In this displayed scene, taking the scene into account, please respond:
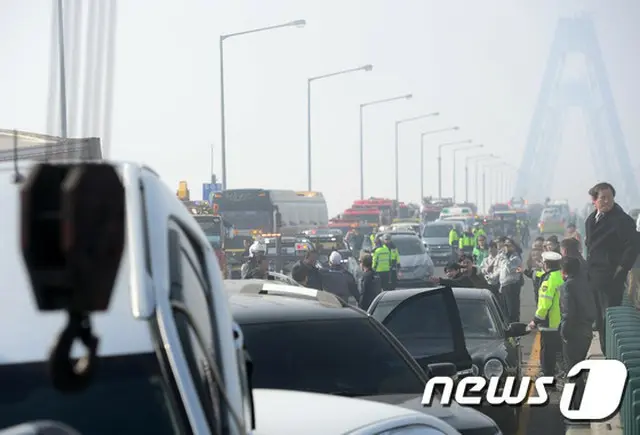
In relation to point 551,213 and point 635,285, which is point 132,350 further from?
point 551,213

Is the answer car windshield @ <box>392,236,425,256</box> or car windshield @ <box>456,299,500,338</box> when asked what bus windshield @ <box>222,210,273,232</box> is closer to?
car windshield @ <box>392,236,425,256</box>

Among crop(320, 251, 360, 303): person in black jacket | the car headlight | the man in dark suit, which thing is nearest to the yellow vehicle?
crop(320, 251, 360, 303): person in black jacket

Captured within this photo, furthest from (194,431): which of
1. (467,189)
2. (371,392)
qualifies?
(467,189)

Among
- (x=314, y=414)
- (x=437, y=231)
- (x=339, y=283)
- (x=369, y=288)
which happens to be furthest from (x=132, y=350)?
(x=437, y=231)

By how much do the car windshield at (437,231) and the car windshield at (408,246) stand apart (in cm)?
1462

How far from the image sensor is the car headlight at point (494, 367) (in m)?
13.2

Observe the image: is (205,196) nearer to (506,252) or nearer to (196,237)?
(506,252)

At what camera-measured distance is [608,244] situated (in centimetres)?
1636

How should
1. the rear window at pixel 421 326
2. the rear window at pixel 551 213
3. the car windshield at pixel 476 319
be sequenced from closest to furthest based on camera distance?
the rear window at pixel 421 326, the car windshield at pixel 476 319, the rear window at pixel 551 213

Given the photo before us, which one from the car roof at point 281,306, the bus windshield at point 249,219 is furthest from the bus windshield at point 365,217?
the car roof at point 281,306

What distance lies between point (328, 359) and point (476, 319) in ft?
22.3

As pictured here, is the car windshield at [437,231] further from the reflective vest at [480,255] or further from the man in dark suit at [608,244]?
the man in dark suit at [608,244]

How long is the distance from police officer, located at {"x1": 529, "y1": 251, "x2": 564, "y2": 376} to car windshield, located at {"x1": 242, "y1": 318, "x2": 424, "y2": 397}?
8.60 meters

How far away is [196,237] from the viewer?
10.4 feet
